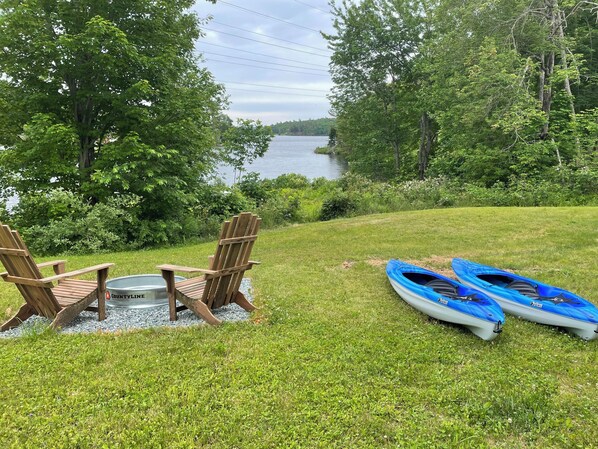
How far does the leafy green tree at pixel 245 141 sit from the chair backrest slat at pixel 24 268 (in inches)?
690

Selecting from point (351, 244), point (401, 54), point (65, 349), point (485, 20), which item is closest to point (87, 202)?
point (351, 244)

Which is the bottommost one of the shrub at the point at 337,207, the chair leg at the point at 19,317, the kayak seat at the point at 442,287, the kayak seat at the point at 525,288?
the shrub at the point at 337,207

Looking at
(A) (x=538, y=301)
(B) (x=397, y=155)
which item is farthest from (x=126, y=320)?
(B) (x=397, y=155)

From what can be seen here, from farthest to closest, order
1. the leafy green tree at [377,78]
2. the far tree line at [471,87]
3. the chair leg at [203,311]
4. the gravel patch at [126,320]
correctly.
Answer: the leafy green tree at [377,78] → the far tree line at [471,87] → the chair leg at [203,311] → the gravel patch at [126,320]

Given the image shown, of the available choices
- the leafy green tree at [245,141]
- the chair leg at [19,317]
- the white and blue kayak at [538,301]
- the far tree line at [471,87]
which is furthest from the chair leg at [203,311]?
the leafy green tree at [245,141]

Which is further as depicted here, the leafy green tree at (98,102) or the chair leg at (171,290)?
the leafy green tree at (98,102)

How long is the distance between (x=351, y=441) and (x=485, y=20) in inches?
660

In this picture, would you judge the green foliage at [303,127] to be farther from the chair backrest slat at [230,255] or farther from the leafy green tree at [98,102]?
the chair backrest slat at [230,255]

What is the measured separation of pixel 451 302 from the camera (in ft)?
12.5

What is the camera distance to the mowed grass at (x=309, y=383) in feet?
7.55

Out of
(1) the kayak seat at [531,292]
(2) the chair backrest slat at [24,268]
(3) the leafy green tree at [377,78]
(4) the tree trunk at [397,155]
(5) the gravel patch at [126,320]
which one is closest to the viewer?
(2) the chair backrest slat at [24,268]

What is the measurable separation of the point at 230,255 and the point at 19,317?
2.24 m

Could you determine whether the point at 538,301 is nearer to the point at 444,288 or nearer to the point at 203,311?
the point at 444,288

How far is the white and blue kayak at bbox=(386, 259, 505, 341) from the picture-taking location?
352 centimetres
